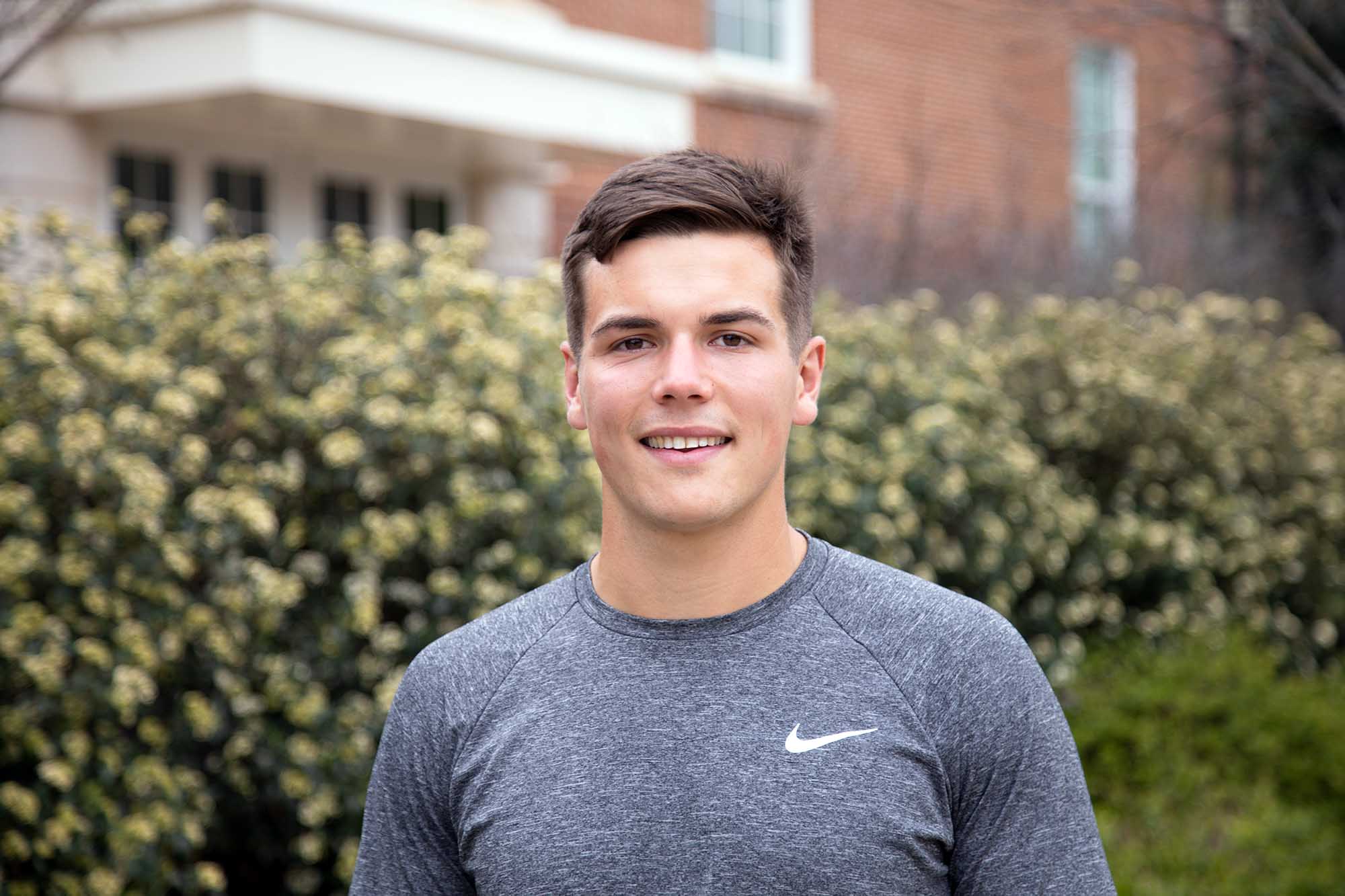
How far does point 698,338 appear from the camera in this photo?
2018mm

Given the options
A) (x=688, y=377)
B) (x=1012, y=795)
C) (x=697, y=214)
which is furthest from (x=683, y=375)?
(x=1012, y=795)

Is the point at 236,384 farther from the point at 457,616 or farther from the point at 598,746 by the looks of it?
the point at 598,746

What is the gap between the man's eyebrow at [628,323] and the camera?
201cm

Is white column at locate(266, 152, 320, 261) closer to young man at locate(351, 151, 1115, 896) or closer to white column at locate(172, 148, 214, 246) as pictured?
white column at locate(172, 148, 214, 246)

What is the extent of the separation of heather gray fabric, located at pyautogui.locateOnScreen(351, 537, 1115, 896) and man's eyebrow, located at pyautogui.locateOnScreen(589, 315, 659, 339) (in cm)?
40

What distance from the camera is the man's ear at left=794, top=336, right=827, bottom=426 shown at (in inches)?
86.2

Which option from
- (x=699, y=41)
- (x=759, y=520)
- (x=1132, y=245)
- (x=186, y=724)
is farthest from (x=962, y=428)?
(x=699, y=41)

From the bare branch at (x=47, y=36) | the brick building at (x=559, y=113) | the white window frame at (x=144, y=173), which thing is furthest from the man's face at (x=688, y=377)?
the white window frame at (x=144, y=173)

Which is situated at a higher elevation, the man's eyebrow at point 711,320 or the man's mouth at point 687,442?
the man's eyebrow at point 711,320

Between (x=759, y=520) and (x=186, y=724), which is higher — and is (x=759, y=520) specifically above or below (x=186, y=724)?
above

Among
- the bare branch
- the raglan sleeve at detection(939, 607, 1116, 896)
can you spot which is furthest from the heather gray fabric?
the bare branch

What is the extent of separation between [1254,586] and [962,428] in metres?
2.17

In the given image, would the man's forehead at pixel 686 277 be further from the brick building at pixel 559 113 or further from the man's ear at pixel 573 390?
the brick building at pixel 559 113

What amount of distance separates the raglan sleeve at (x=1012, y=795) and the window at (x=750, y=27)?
10827mm
